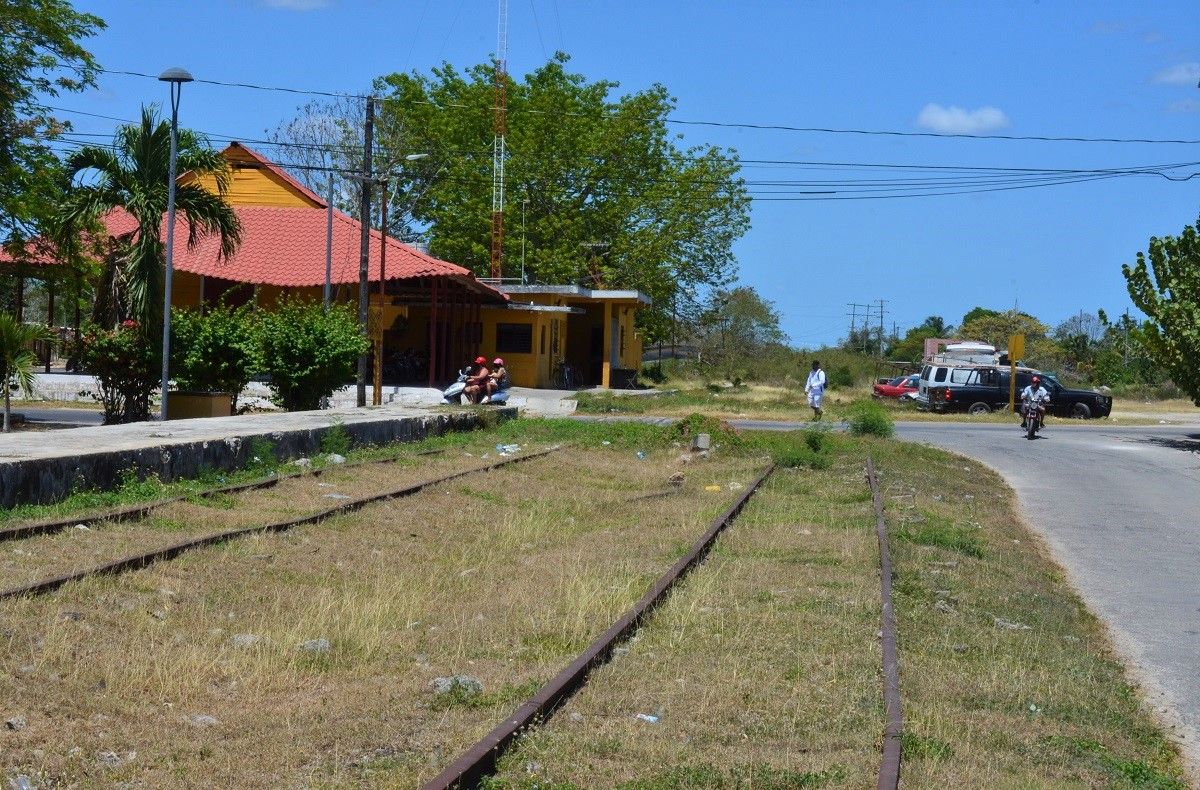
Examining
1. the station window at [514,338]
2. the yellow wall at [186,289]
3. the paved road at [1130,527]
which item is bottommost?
the paved road at [1130,527]

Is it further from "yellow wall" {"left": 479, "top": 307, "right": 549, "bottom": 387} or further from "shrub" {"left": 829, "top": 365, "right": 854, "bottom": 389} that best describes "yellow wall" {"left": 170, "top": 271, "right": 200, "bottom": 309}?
"shrub" {"left": 829, "top": 365, "right": 854, "bottom": 389}

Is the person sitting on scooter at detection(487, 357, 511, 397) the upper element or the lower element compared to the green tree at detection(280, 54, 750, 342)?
lower

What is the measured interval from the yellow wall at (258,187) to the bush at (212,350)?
961 inches

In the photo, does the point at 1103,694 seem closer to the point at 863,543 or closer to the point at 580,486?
the point at 863,543

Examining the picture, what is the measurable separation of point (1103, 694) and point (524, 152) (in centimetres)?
5082

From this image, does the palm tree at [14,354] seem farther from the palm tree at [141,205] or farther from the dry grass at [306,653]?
the dry grass at [306,653]

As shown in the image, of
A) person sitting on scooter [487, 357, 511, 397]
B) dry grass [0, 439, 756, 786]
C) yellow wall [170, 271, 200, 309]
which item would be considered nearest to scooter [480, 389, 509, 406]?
person sitting on scooter [487, 357, 511, 397]

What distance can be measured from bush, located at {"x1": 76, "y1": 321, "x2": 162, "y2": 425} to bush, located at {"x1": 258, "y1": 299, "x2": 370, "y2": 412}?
7.02 feet

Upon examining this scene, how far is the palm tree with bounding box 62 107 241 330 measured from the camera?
72.9 ft

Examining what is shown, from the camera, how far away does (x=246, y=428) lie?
17609 millimetres

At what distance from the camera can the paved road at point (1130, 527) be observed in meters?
8.47

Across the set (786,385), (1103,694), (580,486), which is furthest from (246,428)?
(786,385)

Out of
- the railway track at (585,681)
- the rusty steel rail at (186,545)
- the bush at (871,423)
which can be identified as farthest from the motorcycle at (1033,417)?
the railway track at (585,681)

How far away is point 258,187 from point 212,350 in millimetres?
25746
